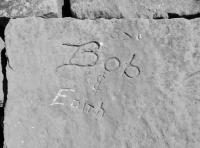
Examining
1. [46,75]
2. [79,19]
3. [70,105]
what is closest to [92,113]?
[70,105]

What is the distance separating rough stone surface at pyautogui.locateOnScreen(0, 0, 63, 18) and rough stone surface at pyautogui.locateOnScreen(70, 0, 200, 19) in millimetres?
95

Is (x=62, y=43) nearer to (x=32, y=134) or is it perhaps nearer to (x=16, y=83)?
(x=16, y=83)

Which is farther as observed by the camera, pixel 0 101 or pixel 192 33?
pixel 0 101

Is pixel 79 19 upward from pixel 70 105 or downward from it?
upward

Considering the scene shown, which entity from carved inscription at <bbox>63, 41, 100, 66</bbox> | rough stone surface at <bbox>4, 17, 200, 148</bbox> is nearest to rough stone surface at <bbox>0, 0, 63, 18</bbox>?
rough stone surface at <bbox>4, 17, 200, 148</bbox>

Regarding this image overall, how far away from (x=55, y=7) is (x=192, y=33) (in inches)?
22.8

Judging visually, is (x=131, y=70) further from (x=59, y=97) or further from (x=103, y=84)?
(x=59, y=97)

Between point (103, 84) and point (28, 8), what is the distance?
1.58ft

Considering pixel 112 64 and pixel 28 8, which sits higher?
pixel 28 8

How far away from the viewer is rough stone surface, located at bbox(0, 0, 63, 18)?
1725 mm

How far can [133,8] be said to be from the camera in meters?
1.69

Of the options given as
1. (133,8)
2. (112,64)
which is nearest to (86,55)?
(112,64)

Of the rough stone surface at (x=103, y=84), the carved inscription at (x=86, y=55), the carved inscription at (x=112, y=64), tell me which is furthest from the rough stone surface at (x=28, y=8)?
the carved inscription at (x=112, y=64)

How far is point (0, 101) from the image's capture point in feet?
5.66
